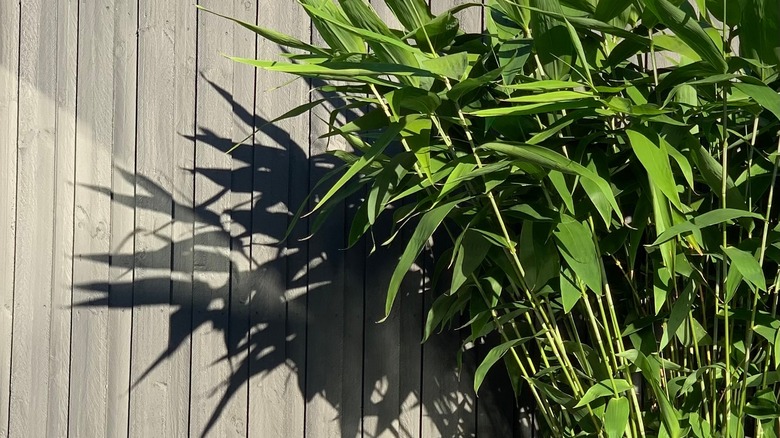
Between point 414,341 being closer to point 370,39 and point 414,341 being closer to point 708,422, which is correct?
point 708,422

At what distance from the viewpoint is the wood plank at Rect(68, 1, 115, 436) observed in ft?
5.40

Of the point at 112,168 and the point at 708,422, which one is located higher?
the point at 112,168

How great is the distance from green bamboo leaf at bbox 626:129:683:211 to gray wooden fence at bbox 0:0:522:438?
2.53 feet

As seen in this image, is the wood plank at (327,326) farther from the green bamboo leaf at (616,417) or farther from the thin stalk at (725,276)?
the thin stalk at (725,276)

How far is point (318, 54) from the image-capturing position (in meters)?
1.13

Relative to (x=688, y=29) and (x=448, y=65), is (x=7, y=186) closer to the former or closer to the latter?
(x=448, y=65)

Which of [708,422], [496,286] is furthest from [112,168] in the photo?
[708,422]

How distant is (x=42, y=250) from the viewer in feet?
5.38

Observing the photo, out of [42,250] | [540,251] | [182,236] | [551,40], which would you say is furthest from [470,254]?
[42,250]

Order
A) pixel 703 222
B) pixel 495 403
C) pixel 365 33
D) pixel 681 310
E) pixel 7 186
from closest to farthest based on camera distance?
1. pixel 365 33
2. pixel 703 222
3. pixel 681 310
4. pixel 7 186
5. pixel 495 403

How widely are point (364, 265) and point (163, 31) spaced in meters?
0.66

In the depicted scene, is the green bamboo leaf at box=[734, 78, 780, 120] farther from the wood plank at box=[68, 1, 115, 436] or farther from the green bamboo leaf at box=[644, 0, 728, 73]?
the wood plank at box=[68, 1, 115, 436]

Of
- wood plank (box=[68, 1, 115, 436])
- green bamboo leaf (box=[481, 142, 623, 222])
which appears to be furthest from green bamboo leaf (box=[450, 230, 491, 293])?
wood plank (box=[68, 1, 115, 436])

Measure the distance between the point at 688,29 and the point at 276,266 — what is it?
0.99 metres
